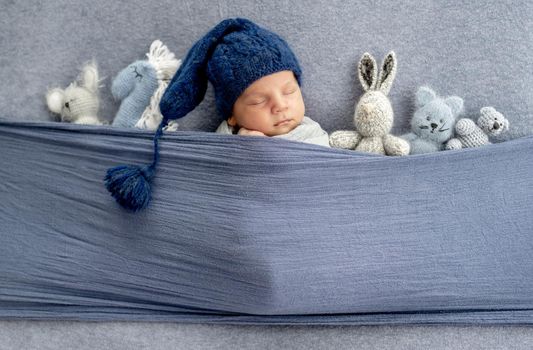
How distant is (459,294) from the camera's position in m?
1.15

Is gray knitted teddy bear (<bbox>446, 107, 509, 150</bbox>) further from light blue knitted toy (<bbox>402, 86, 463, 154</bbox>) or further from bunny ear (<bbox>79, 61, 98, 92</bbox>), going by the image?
bunny ear (<bbox>79, 61, 98, 92</bbox>)

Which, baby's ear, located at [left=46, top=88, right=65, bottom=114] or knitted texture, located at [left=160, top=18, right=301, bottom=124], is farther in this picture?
baby's ear, located at [left=46, top=88, right=65, bottom=114]

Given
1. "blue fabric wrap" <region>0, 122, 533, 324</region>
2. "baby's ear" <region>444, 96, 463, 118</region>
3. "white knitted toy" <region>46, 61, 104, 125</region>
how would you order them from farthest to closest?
"white knitted toy" <region>46, 61, 104, 125</region>, "baby's ear" <region>444, 96, 463, 118</region>, "blue fabric wrap" <region>0, 122, 533, 324</region>

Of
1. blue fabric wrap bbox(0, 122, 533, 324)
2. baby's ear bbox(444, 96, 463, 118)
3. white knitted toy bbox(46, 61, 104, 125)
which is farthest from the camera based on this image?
white knitted toy bbox(46, 61, 104, 125)

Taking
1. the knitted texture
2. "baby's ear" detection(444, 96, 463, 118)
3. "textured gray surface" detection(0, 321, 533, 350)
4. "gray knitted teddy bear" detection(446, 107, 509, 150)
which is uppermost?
the knitted texture

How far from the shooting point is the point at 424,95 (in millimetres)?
1269

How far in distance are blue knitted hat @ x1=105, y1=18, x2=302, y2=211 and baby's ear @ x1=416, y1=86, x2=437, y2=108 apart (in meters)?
0.32

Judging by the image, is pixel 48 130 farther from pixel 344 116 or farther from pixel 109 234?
pixel 344 116

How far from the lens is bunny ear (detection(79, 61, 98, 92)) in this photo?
4.57ft

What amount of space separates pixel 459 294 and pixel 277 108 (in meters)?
0.58

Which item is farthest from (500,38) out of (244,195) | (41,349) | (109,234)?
(41,349)

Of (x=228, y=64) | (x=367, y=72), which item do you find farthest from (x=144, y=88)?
(x=367, y=72)

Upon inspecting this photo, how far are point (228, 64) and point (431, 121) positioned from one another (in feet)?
1.61

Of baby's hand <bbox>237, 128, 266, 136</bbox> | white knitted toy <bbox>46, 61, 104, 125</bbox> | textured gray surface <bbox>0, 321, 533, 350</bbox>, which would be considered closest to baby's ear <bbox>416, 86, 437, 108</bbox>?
baby's hand <bbox>237, 128, 266, 136</bbox>
